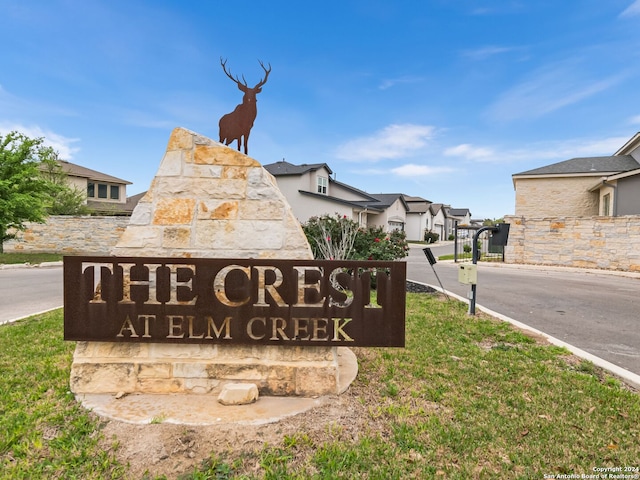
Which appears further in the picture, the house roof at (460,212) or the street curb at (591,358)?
the house roof at (460,212)

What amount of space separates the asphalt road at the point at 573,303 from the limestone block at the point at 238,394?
441 centimetres

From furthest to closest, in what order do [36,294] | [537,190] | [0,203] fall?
[537,190] < [0,203] < [36,294]

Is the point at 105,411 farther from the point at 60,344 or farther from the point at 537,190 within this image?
the point at 537,190

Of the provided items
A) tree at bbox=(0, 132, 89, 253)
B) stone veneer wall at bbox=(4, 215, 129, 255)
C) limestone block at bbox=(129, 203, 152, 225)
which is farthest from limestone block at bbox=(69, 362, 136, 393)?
stone veneer wall at bbox=(4, 215, 129, 255)

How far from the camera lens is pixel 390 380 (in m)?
3.69

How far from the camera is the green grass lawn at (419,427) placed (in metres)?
2.35

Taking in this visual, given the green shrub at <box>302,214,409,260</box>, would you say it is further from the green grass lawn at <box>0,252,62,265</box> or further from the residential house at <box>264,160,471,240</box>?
the green grass lawn at <box>0,252,62,265</box>

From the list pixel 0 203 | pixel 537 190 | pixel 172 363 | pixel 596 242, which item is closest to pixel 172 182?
pixel 172 363

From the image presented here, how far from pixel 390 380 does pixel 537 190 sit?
23.1m

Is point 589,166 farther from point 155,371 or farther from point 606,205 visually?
point 155,371

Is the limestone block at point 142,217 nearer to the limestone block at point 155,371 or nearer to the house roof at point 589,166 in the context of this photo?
the limestone block at point 155,371

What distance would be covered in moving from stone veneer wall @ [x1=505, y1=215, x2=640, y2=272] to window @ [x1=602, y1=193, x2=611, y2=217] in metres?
5.10

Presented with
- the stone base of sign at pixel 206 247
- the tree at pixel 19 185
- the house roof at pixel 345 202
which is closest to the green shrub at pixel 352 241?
the stone base of sign at pixel 206 247

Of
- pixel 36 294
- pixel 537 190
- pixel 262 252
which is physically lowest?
pixel 36 294
